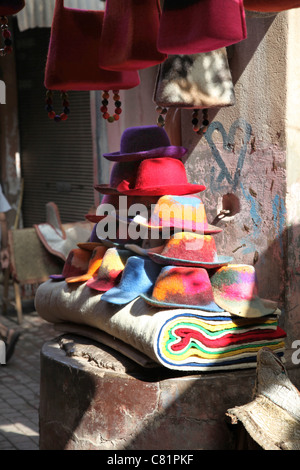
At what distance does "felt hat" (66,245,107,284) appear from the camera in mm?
3814

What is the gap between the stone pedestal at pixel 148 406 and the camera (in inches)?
126

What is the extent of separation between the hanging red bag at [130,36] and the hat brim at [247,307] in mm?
1089

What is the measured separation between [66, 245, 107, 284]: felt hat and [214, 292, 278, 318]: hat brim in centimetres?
77

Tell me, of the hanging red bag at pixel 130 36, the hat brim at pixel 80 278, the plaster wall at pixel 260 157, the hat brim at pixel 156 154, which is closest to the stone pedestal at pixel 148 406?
the hat brim at pixel 80 278

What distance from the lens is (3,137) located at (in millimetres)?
10445

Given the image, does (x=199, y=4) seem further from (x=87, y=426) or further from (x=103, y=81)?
(x=87, y=426)

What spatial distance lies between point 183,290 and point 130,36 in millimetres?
1102

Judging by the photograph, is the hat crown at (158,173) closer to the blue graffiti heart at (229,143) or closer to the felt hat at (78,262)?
the blue graffiti heart at (229,143)

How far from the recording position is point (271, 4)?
9.11ft

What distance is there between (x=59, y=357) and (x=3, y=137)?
7.28m

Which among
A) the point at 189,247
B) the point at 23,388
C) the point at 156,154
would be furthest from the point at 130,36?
the point at 23,388

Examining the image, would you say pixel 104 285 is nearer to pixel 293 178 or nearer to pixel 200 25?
pixel 293 178

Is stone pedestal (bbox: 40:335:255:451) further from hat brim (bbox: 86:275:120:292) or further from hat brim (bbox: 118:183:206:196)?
hat brim (bbox: 118:183:206:196)
